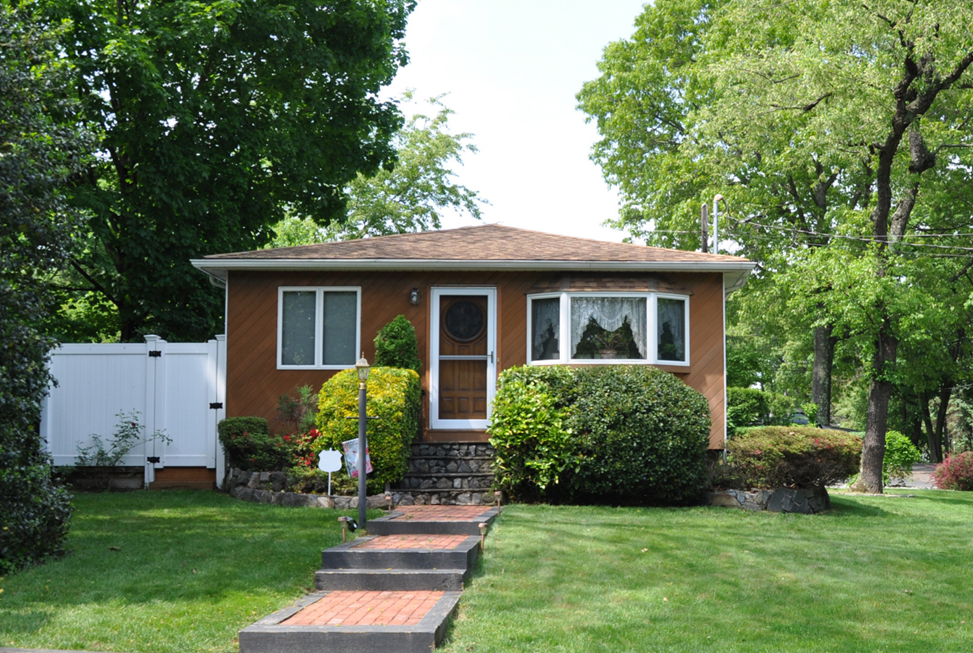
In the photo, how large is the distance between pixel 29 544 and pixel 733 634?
18.8ft

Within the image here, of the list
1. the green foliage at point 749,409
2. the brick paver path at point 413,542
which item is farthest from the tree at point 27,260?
the green foliage at point 749,409

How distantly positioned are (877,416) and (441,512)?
10.4 m

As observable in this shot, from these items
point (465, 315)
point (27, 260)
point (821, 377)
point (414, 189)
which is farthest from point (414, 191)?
point (27, 260)

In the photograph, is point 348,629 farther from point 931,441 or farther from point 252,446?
point 931,441

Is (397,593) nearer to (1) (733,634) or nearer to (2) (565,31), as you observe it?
(1) (733,634)

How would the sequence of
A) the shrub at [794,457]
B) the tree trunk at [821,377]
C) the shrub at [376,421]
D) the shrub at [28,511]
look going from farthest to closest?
the tree trunk at [821,377] → the shrub at [794,457] → the shrub at [376,421] → the shrub at [28,511]

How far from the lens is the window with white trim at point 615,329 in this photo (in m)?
12.6

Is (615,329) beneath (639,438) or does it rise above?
above

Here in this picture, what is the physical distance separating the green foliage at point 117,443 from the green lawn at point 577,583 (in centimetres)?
244

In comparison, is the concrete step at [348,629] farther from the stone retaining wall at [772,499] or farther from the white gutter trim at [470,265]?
the white gutter trim at [470,265]

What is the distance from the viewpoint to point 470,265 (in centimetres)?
1272

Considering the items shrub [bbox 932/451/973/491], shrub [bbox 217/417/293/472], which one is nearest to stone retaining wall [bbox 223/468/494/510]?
shrub [bbox 217/417/293/472]

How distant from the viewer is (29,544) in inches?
293

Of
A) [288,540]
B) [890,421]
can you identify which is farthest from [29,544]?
[890,421]
